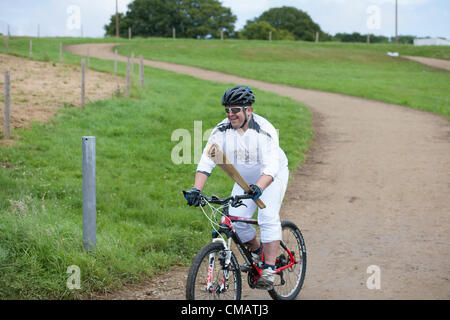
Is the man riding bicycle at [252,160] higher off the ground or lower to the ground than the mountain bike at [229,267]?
higher

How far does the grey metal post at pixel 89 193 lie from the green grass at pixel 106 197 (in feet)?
0.48

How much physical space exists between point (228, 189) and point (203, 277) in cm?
489

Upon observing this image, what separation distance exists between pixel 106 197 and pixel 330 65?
35.7 meters

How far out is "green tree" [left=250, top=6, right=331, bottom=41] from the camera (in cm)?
9844

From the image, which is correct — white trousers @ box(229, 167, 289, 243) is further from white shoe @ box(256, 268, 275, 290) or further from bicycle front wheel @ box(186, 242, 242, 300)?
bicycle front wheel @ box(186, 242, 242, 300)

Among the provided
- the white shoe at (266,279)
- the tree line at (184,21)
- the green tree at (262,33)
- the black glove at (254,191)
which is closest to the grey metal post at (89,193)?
the white shoe at (266,279)

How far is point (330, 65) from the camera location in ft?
135

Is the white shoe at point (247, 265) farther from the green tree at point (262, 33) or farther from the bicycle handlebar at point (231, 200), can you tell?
the green tree at point (262, 33)

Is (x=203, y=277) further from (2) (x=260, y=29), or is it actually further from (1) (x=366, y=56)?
(2) (x=260, y=29)

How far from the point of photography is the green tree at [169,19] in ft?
284

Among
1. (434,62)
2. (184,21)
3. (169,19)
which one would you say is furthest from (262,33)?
(434,62)

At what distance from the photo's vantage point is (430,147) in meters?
12.9

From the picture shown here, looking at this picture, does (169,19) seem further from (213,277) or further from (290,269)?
(213,277)

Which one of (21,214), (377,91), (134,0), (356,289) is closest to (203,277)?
(356,289)
